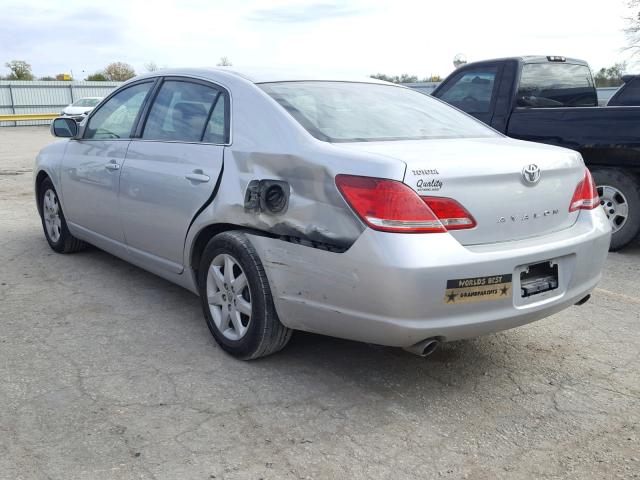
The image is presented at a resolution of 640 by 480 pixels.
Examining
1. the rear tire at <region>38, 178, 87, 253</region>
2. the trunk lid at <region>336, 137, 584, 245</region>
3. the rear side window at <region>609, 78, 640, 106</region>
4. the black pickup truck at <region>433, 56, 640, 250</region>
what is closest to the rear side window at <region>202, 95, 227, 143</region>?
the trunk lid at <region>336, 137, 584, 245</region>

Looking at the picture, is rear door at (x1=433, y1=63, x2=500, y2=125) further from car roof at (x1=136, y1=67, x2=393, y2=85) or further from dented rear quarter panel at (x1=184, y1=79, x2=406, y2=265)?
dented rear quarter panel at (x1=184, y1=79, x2=406, y2=265)

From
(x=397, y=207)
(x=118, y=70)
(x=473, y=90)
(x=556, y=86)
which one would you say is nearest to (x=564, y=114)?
(x=556, y=86)

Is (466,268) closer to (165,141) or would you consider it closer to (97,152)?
(165,141)

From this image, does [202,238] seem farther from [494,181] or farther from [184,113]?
[494,181]

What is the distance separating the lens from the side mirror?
523 cm

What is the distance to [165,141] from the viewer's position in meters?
4.03

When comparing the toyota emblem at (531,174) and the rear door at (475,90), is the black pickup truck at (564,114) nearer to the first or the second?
the rear door at (475,90)

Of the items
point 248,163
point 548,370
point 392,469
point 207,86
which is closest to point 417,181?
point 248,163

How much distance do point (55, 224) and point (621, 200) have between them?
5.19m

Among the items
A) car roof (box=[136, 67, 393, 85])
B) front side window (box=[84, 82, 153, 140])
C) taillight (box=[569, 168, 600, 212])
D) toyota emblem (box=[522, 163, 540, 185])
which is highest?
car roof (box=[136, 67, 393, 85])

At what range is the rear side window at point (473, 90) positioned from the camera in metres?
6.77

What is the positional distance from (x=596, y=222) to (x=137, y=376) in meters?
2.51

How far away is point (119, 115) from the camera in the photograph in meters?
4.71

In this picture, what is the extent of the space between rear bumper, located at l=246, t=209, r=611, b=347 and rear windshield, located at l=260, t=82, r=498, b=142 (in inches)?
25.8
